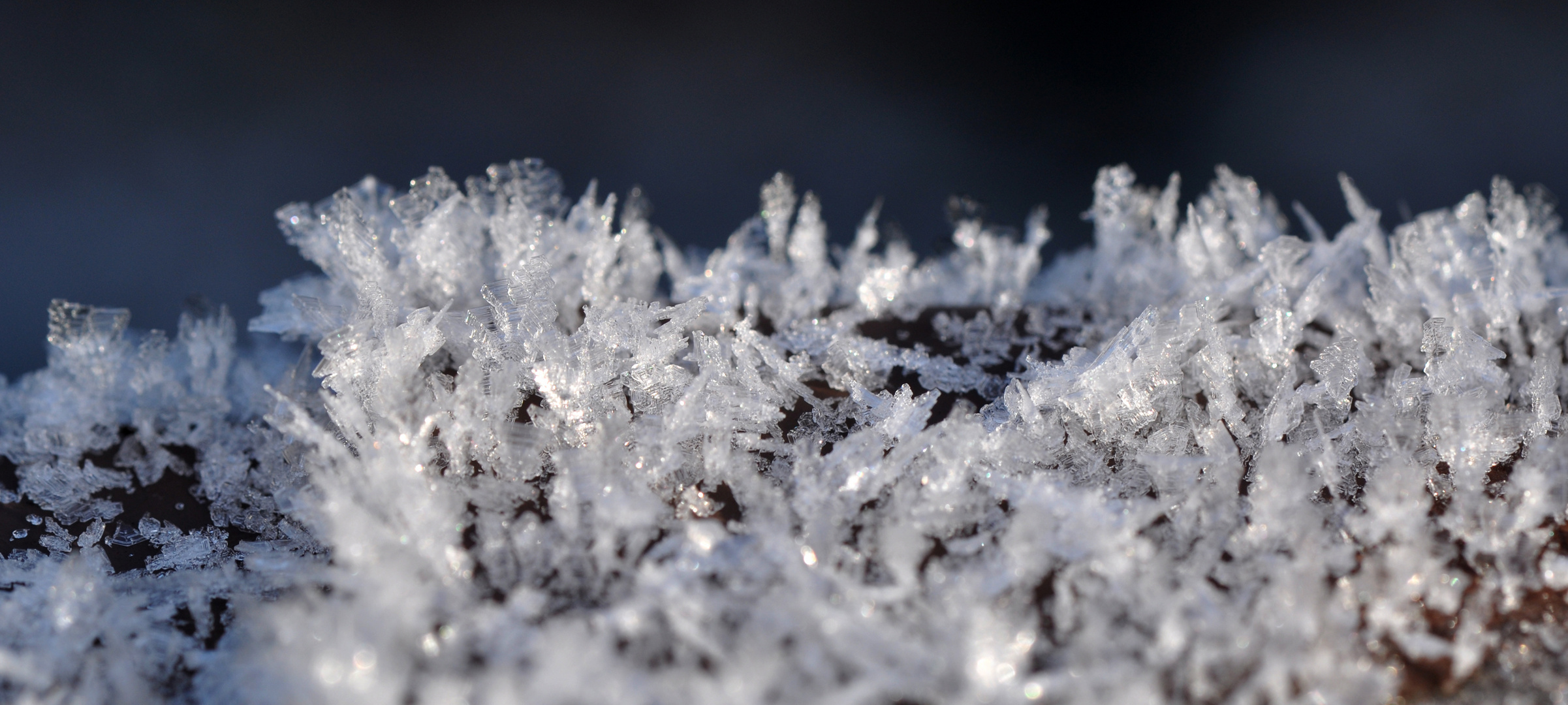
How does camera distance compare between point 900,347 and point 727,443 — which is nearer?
point 727,443

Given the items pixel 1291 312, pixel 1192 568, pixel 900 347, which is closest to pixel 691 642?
pixel 1192 568

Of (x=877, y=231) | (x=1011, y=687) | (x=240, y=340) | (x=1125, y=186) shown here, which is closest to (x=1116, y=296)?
(x=1125, y=186)

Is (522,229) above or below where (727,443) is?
above

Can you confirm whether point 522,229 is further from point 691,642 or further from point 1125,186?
point 1125,186

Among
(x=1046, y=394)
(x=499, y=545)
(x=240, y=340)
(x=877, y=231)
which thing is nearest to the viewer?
(x=499, y=545)

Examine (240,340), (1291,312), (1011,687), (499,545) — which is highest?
(240,340)

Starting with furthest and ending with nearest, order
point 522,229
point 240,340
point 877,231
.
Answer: point 240,340
point 877,231
point 522,229
